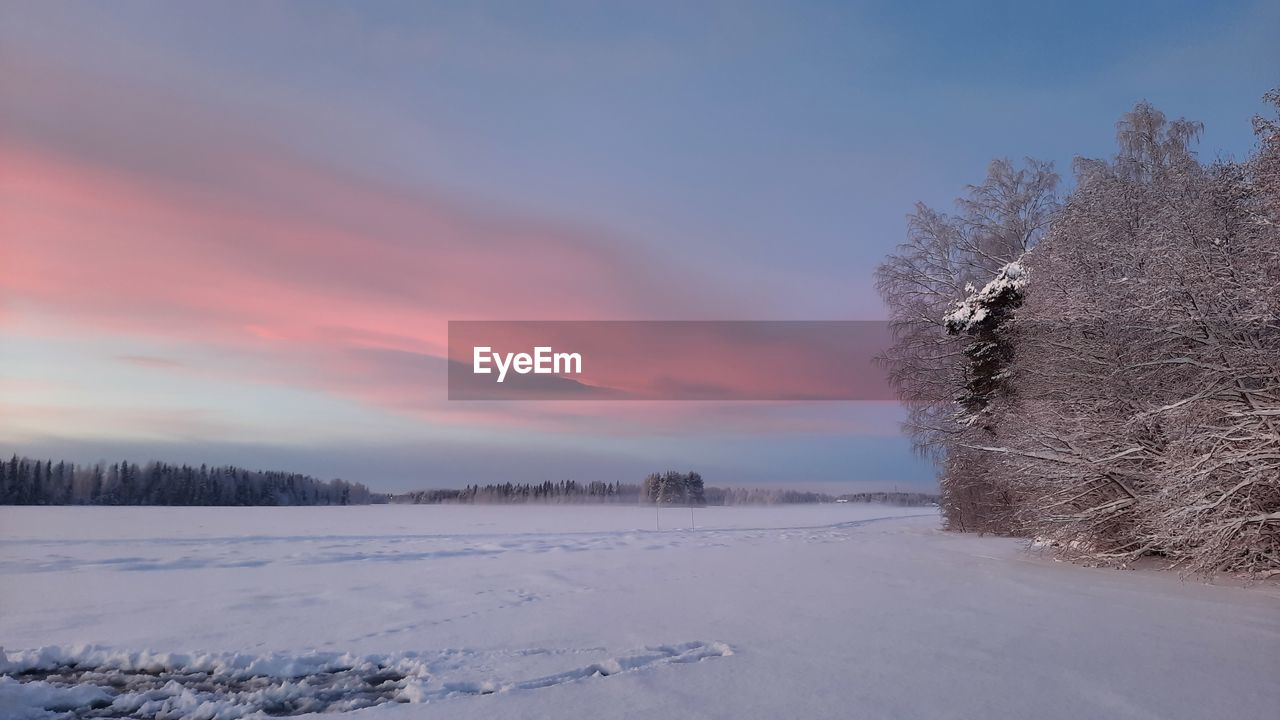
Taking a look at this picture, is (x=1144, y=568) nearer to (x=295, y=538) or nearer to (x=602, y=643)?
(x=602, y=643)

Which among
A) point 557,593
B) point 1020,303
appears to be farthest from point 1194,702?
point 1020,303

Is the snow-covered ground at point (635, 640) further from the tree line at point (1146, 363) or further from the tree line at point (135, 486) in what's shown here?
the tree line at point (135, 486)

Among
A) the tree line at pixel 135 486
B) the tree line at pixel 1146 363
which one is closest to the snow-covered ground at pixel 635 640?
the tree line at pixel 1146 363

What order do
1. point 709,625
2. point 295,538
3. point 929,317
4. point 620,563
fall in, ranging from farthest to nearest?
point 929,317 < point 295,538 < point 620,563 < point 709,625

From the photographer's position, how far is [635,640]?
6582 millimetres

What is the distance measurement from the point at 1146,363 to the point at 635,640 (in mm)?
9122

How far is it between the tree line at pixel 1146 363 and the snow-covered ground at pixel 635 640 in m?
0.91

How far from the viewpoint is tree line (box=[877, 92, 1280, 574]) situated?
9.41 meters

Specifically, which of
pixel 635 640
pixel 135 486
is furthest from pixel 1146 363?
pixel 135 486

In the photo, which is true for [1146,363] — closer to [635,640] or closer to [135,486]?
[635,640]

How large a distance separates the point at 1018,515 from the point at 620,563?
8.96 meters

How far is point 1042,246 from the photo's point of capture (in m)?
14.3

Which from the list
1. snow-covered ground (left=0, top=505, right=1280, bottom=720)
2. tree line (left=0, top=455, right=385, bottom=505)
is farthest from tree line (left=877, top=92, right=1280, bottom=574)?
tree line (left=0, top=455, right=385, bottom=505)

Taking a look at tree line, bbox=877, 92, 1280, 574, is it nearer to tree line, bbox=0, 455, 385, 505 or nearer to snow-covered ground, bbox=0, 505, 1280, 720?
snow-covered ground, bbox=0, 505, 1280, 720
